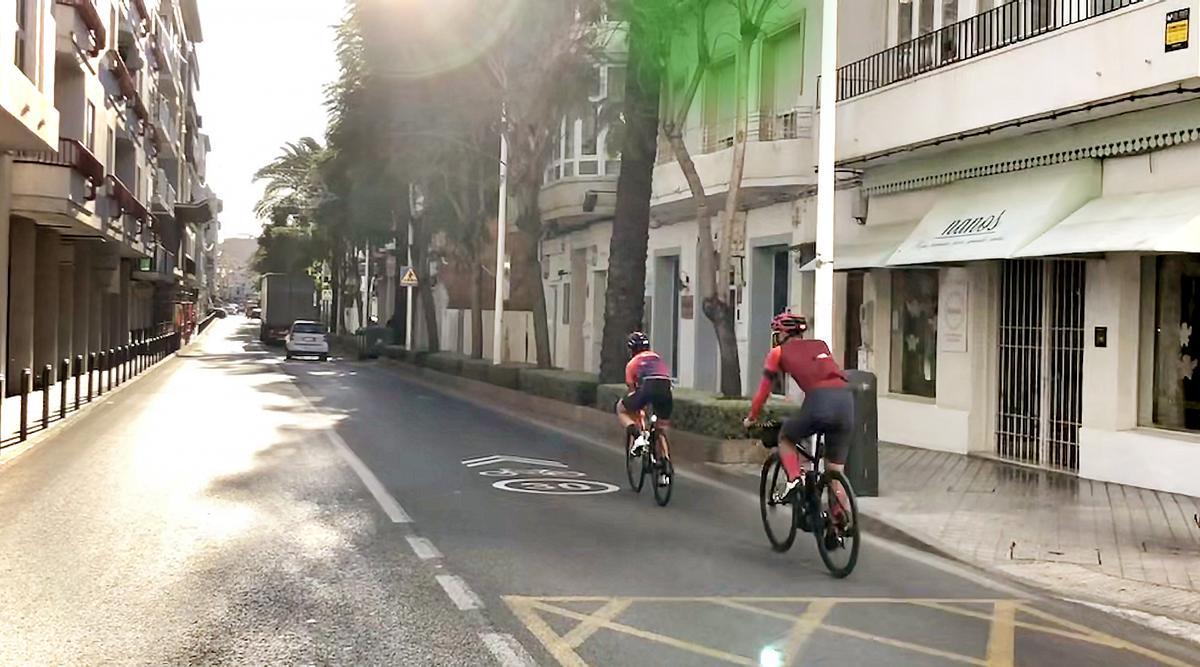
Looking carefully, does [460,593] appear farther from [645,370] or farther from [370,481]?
[370,481]

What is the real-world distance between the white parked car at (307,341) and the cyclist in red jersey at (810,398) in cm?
3943

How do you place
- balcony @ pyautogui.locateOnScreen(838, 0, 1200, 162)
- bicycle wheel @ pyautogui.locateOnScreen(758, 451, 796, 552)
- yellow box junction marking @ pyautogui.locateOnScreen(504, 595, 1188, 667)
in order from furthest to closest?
balcony @ pyautogui.locateOnScreen(838, 0, 1200, 162) → bicycle wheel @ pyautogui.locateOnScreen(758, 451, 796, 552) → yellow box junction marking @ pyautogui.locateOnScreen(504, 595, 1188, 667)

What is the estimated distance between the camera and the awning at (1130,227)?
1126 cm

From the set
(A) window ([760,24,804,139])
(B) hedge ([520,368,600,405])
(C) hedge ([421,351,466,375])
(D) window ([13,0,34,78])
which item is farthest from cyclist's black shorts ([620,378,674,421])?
(C) hedge ([421,351,466,375])

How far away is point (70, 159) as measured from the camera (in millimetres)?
24891

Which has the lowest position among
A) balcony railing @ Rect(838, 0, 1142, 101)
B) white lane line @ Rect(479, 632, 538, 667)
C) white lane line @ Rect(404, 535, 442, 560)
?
white lane line @ Rect(479, 632, 538, 667)

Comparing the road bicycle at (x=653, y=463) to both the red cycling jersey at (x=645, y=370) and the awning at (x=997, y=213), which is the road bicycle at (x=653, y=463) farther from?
the awning at (x=997, y=213)

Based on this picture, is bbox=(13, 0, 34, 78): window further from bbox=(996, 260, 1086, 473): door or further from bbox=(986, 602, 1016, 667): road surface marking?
bbox=(986, 602, 1016, 667): road surface marking

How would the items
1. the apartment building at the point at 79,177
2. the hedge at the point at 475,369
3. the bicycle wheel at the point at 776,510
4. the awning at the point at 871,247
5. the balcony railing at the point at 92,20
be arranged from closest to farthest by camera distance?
the bicycle wheel at the point at 776,510 → the awning at the point at 871,247 → the apartment building at the point at 79,177 → the balcony railing at the point at 92,20 → the hedge at the point at 475,369

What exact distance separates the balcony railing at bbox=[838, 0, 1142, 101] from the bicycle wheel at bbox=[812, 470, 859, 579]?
715 cm

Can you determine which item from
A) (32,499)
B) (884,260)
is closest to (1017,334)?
(884,260)

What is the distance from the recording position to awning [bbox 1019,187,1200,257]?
11258mm

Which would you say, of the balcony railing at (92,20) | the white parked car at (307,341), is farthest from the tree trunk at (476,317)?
the white parked car at (307,341)

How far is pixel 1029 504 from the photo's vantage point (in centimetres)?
1154
